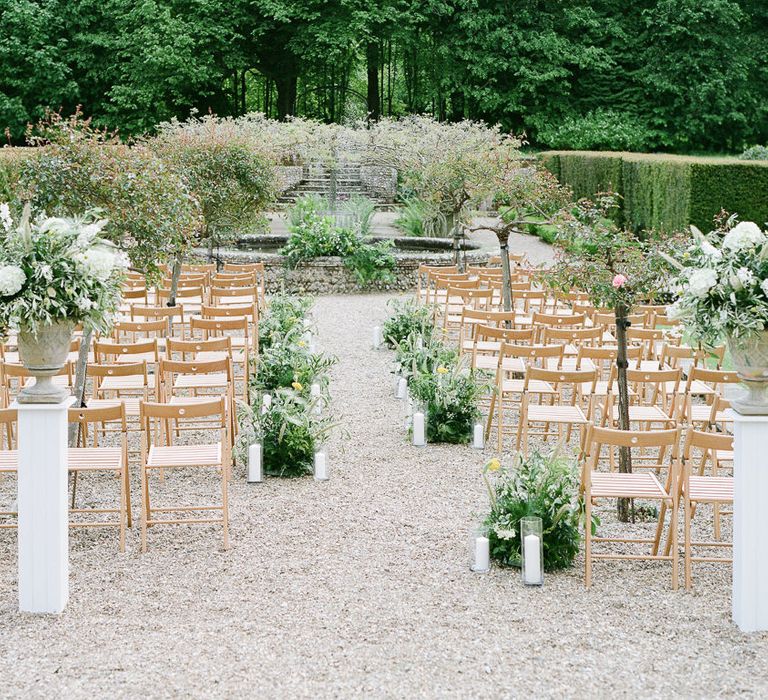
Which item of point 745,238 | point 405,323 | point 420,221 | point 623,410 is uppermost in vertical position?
point 420,221

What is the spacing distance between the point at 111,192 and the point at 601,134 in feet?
105

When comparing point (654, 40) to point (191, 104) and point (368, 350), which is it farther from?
point (368, 350)

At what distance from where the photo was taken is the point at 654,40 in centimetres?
4034

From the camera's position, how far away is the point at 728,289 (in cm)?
530

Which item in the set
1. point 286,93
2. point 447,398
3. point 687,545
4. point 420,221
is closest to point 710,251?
point 687,545

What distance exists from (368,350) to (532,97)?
29844 millimetres

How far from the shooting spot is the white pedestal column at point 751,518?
515 centimetres

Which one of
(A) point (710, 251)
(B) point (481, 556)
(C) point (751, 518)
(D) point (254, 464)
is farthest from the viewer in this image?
(D) point (254, 464)

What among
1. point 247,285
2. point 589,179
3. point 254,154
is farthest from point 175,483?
point 589,179

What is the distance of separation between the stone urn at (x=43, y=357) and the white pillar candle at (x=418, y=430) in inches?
149

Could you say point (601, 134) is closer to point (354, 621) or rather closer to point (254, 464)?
point (254, 464)

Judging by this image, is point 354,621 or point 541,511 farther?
point 541,511

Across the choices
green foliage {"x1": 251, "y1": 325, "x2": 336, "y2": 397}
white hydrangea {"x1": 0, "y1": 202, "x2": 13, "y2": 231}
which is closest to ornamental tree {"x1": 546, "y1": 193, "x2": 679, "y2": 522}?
green foliage {"x1": 251, "y1": 325, "x2": 336, "y2": 397}

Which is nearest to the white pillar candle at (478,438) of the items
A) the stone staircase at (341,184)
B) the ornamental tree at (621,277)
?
the ornamental tree at (621,277)
